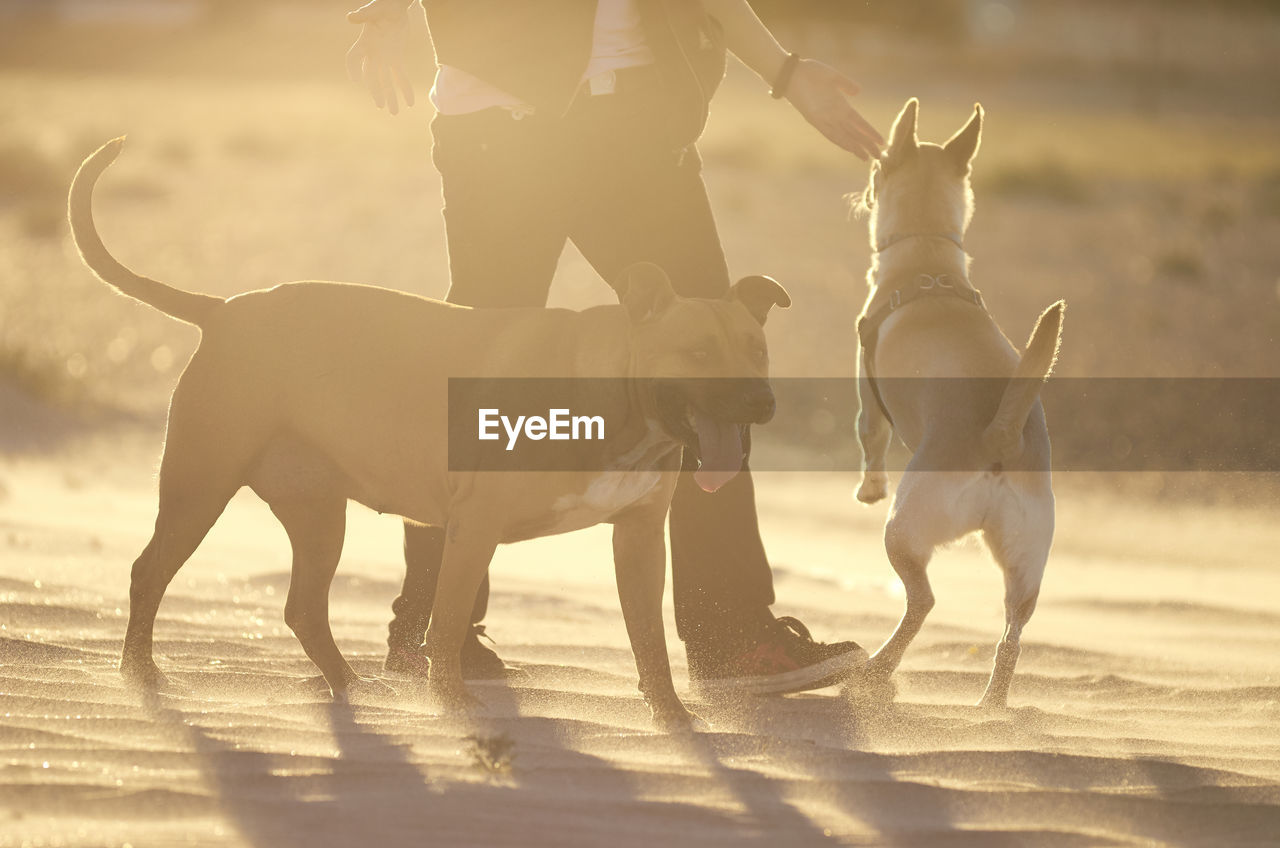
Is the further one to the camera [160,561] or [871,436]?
[871,436]

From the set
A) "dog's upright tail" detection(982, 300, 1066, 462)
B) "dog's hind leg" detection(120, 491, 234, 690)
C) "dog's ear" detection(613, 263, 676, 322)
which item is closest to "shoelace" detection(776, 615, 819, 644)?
"dog's upright tail" detection(982, 300, 1066, 462)

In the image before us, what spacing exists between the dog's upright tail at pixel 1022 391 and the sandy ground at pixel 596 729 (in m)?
0.87

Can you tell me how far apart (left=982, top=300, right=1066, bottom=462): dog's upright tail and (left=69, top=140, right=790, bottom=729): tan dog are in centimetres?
82

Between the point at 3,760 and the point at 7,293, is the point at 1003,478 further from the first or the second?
the point at 7,293

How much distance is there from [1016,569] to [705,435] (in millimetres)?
1287

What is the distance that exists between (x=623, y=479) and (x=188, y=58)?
6025 centimetres

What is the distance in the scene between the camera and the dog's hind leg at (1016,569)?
215 inches

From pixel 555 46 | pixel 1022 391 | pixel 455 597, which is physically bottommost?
pixel 455 597

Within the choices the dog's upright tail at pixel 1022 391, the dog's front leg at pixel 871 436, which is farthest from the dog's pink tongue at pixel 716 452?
the dog's front leg at pixel 871 436

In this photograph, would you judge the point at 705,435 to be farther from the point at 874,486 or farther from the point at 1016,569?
the point at 874,486

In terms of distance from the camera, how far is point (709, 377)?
15.9 feet

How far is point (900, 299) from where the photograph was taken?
21.2 ft

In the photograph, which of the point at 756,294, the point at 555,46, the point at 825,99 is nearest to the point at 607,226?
the point at 555,46

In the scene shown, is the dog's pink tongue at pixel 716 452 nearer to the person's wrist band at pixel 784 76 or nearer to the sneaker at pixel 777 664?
the sneaker at pixel 777 664
